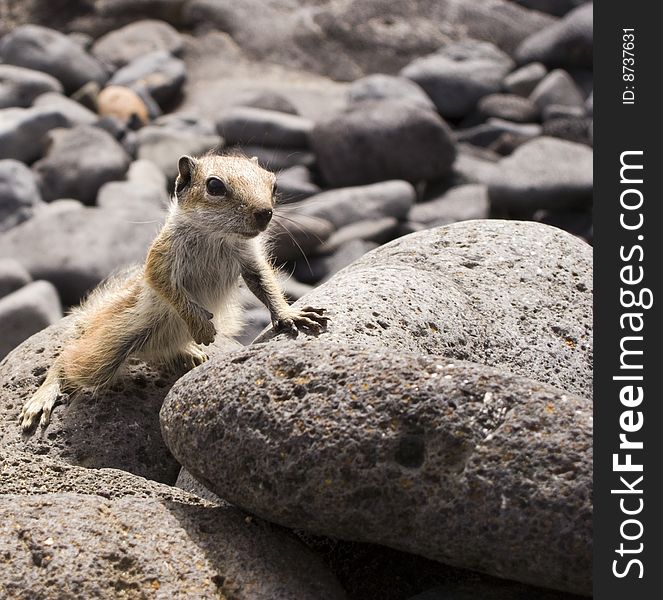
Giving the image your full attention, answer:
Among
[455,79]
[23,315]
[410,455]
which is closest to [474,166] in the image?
[455,79]

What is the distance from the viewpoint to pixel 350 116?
51.2 ft

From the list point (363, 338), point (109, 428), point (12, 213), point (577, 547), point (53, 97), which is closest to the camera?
point (577, 547)

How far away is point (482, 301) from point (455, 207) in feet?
32.2

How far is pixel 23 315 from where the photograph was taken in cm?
1116

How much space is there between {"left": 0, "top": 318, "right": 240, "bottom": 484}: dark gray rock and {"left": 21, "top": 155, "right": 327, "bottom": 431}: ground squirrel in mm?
74

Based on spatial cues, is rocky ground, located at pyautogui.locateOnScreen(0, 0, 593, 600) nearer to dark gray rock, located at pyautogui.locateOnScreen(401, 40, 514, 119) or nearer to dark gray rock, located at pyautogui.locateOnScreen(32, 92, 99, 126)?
dark gray rock, located at pyautogui.locateOnScreen(32, 92, 99, 126)

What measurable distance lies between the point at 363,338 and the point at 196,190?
1289mm

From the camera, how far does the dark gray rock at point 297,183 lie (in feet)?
48.5

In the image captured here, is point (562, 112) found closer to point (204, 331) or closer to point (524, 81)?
point (524, 81)

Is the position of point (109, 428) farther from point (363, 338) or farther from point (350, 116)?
point (350, 116)

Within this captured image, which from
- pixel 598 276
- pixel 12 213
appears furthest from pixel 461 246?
pixel 12 213

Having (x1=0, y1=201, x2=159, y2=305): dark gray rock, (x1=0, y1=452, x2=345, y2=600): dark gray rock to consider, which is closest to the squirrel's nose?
(x1=0, y1=452, x2=345, y2=600): dark gray rock

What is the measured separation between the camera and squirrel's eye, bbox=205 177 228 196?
5.43 metres

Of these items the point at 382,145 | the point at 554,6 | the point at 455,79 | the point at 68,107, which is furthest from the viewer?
the point at 554,6
